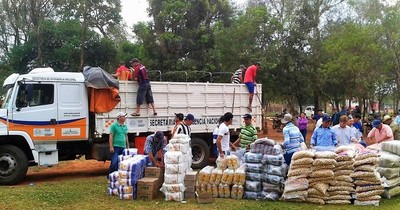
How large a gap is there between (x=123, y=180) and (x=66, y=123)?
3.38 metres

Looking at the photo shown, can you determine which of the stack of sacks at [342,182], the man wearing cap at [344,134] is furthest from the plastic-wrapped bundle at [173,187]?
the man wearing cap at [344,134]

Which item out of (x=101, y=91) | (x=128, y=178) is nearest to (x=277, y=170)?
(x=128, y=178)

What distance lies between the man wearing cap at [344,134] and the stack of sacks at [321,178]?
1530mm

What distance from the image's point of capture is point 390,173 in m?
8.88

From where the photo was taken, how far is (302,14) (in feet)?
88.0

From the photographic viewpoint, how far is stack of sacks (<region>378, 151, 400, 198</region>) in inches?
345

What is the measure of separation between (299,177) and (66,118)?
599 cm

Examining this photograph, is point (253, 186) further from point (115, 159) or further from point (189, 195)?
point (115, 159)

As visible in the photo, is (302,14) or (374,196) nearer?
(374,196)

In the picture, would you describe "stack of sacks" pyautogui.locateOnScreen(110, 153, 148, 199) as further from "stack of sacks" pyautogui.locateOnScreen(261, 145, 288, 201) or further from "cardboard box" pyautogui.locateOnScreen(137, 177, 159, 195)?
"stack of sacks" pyautogui.locateOnScreen(261, 145, 288, 201)

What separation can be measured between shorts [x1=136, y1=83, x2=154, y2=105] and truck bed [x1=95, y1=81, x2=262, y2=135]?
0.22m

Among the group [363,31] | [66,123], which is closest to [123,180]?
[66,123]

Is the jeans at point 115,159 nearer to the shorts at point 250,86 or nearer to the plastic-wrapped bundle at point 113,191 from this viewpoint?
the plastic-wrapped bundle at point 113,191

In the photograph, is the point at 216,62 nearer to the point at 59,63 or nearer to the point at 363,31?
the point at 363,31
